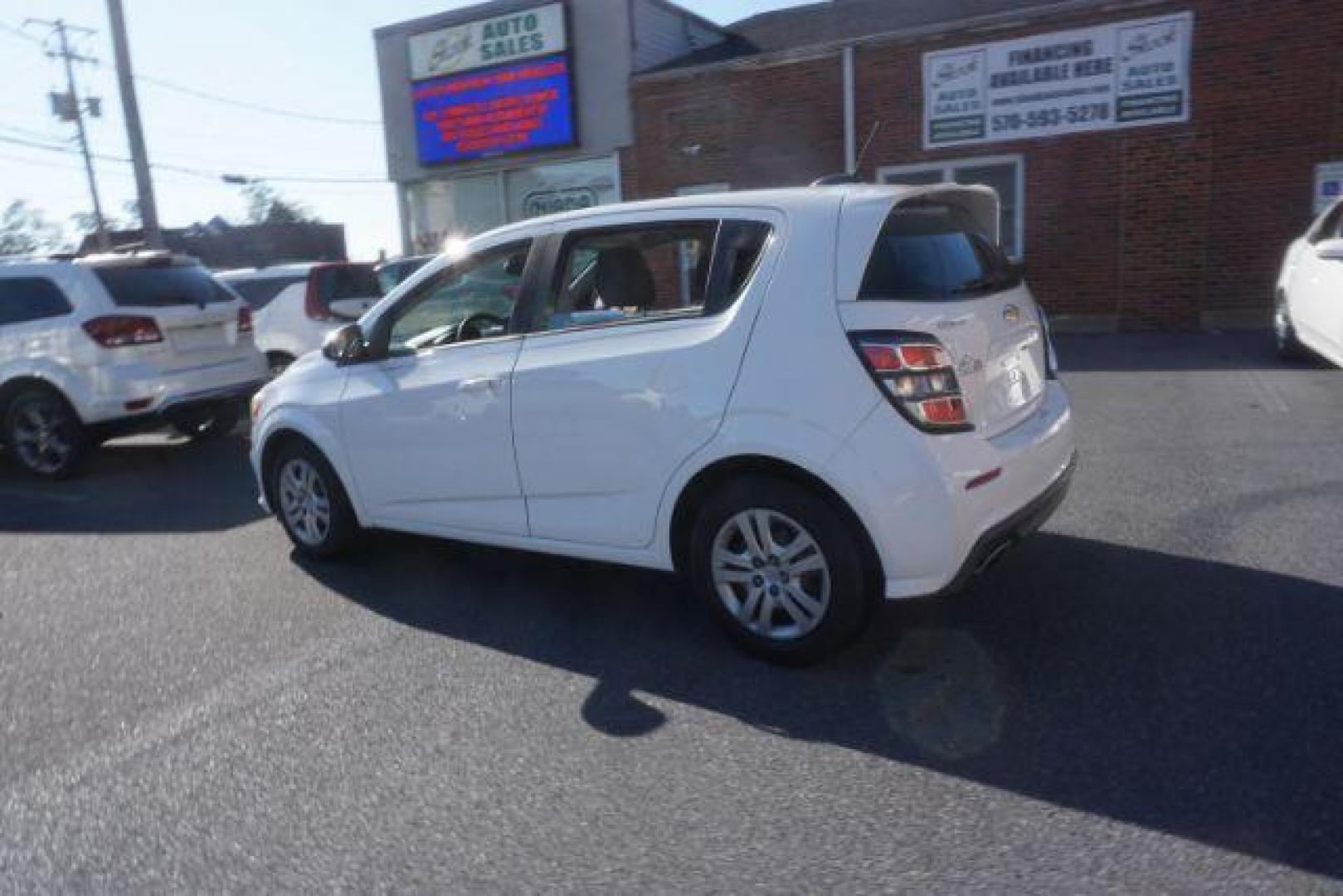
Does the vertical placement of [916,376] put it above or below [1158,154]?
below

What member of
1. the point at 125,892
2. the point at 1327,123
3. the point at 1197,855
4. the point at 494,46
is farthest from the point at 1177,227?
the point at 125,892

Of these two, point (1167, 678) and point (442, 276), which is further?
point (442, 276)

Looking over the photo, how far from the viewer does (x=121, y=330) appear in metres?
7.56

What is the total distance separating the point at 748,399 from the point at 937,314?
70cm

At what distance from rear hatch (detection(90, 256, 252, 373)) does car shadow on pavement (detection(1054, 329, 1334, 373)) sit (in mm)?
7932

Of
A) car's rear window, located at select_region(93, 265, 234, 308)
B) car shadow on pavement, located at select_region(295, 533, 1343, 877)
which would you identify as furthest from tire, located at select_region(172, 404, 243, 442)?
car shadow on pavement, located at select_region(295, 533, 1343, 877)

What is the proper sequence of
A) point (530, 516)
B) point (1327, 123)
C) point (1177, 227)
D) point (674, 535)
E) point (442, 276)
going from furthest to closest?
1. point (1177, 227)
2. point (1327, 123)
3. point (442, 276)
4. point (530, 516)
5. point (674, 535)

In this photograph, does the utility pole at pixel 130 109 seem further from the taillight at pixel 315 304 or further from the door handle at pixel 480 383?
the door handle at pixel 480 383

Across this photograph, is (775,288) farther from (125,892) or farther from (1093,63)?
(1093,63)

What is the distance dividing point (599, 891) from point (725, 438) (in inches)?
62.6

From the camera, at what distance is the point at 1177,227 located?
13.4 meters

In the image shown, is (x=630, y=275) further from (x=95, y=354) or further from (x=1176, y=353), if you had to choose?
(x=1176, y=353)

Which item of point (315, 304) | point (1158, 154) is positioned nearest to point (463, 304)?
point (315, 304)

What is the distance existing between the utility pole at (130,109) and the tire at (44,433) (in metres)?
Answer: 9.18
